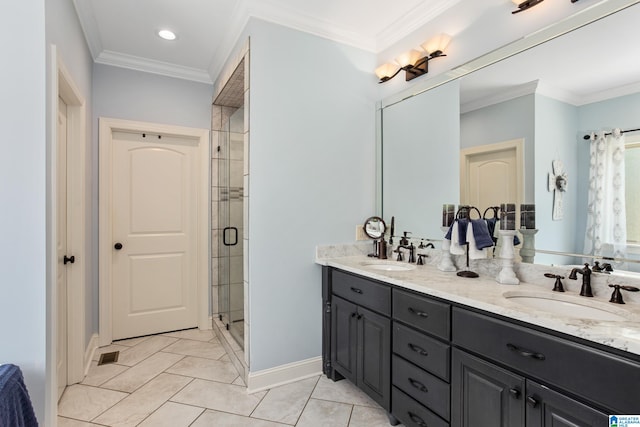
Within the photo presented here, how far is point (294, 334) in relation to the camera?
2.41 meters

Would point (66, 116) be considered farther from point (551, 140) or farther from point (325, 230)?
point (551, 140)

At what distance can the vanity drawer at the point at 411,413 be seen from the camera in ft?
5.19

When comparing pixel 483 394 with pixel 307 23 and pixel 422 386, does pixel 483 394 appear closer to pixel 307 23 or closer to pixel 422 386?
pixel 422 386

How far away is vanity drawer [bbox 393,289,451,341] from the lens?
1.53 metres

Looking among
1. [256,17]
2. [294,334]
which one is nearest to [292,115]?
[256,17]

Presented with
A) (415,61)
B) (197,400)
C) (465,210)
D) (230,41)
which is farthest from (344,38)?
(197,400)

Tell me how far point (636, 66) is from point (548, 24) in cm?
49

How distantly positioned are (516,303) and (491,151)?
→ 98 cm

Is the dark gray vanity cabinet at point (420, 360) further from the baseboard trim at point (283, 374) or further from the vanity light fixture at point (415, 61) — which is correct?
the vanity light fixture at point (415, 61)

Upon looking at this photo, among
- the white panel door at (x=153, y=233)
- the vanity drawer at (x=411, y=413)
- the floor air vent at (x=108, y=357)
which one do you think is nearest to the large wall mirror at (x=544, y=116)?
the vanity drawer at (x=411, y=413)

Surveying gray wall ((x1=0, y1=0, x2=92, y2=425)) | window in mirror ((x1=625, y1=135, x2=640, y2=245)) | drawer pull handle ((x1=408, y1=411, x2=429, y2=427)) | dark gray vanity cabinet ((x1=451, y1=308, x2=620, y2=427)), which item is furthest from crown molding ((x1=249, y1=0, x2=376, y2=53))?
drawer pull handle ((x1=408, y1=411, x2=429, y2=427))

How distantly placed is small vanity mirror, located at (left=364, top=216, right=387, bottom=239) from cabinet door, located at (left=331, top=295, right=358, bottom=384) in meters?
0.63

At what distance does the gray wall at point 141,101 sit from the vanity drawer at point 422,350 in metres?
2.57

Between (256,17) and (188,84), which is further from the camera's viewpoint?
(188,84)
